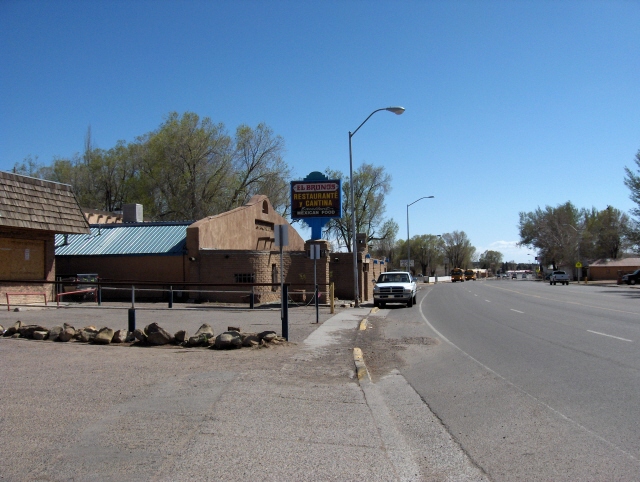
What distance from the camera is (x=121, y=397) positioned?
762cm

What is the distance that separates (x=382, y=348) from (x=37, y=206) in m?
16.9

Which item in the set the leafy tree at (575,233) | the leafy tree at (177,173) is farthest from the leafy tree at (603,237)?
the leafy tree at (177,173)

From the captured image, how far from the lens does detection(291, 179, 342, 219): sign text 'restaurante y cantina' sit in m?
31.8

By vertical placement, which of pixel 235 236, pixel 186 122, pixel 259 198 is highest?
pixel 186 122

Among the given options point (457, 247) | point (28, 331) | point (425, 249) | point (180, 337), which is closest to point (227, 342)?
point (180, 337)

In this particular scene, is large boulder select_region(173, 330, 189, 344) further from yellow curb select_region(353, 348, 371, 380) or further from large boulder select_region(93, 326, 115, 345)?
yellow curb select_region(353, 348, 371, 380)

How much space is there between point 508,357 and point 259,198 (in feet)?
88.6

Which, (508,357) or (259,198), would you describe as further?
(259,198)

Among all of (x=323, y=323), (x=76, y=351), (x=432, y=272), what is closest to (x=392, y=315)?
(x=323, y=323)

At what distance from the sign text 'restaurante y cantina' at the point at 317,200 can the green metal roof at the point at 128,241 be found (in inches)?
244

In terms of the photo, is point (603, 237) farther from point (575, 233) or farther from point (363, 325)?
point (363, 325)

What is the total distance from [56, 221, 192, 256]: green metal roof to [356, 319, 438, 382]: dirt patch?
15.5 meters

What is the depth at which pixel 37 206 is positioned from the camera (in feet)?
77.5

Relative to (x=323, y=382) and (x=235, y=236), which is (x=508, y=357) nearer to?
(x=323, y=382)
